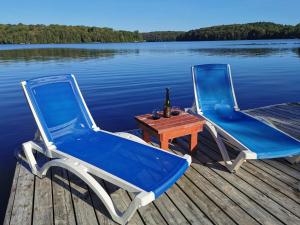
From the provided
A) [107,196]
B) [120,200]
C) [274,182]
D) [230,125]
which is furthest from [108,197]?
[230,125]

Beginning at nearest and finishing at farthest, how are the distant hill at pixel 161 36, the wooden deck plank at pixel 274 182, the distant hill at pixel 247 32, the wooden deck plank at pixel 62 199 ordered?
the wooden deck plank at pixel 62 199, the wooden deck plank at pixel 274 182, the distant hill at pixel 247 32, the distant hill at pixel 161 36

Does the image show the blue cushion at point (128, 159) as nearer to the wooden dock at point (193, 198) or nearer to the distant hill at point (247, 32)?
the wooden dock at point (193, 198)

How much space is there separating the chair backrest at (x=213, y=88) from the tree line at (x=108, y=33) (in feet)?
285

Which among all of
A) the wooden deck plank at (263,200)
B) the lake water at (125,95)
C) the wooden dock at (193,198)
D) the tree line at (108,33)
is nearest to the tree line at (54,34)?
the tree line at (108,33)

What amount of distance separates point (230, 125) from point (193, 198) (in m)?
1.92

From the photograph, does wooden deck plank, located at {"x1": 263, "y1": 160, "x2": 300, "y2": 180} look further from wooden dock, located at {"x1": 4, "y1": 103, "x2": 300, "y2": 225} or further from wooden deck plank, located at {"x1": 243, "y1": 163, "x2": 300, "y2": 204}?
wooden deck plank, located at {"x1": 243, "y1": 163, "x2": 300, "y2": 204}

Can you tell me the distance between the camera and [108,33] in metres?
105

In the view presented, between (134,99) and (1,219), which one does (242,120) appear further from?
(134,99)

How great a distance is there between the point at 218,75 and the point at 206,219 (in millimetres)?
3522

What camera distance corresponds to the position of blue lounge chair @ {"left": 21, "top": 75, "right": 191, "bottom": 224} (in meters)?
3.04

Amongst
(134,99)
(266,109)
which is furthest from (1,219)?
(134,99)

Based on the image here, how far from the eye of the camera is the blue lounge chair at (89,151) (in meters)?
3.04

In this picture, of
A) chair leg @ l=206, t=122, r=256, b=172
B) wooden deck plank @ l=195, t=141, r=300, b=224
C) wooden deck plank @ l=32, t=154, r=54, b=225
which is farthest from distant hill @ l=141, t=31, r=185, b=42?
wooden deck plank @ l=32, t=154, r=54, b=225

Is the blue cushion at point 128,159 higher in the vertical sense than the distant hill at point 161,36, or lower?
lower
